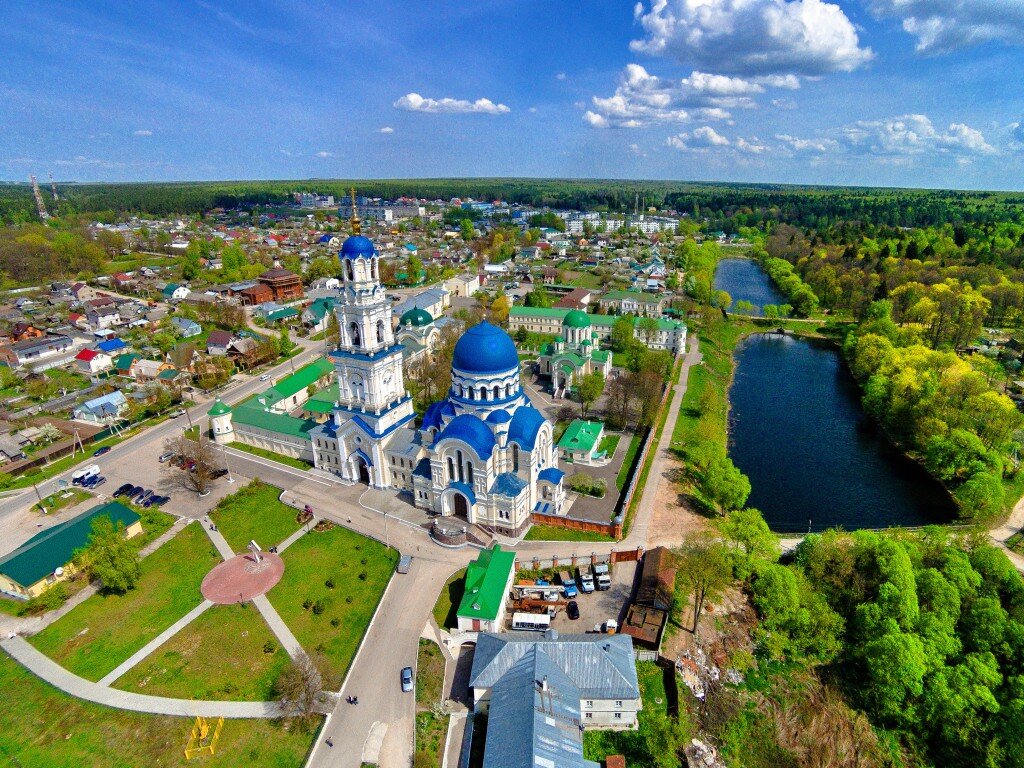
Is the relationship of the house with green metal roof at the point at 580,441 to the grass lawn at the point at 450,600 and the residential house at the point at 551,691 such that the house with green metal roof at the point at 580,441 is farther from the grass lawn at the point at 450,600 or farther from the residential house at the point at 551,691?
the residential house at the point at 551,691

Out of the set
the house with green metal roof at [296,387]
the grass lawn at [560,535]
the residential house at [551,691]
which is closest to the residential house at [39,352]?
A: the house with green metal roof at [296,387]

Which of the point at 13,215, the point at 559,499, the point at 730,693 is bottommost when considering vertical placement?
the point at 730,693

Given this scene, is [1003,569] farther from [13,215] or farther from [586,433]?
[13,215]

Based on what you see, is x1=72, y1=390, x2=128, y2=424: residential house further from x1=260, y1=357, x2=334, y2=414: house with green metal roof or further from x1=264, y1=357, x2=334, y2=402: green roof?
x1=264, y1=357, x2=334, y2=402: green roof

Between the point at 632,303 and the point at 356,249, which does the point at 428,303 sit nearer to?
the point at 632,303

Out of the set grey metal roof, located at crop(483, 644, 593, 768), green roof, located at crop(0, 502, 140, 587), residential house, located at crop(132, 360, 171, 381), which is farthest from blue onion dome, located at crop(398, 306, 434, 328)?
grey metal roof, located at crop(483, 644, 593, 768)

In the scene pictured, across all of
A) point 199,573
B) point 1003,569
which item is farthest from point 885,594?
point 199,573

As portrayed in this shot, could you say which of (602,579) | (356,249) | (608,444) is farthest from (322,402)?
(602,579)
